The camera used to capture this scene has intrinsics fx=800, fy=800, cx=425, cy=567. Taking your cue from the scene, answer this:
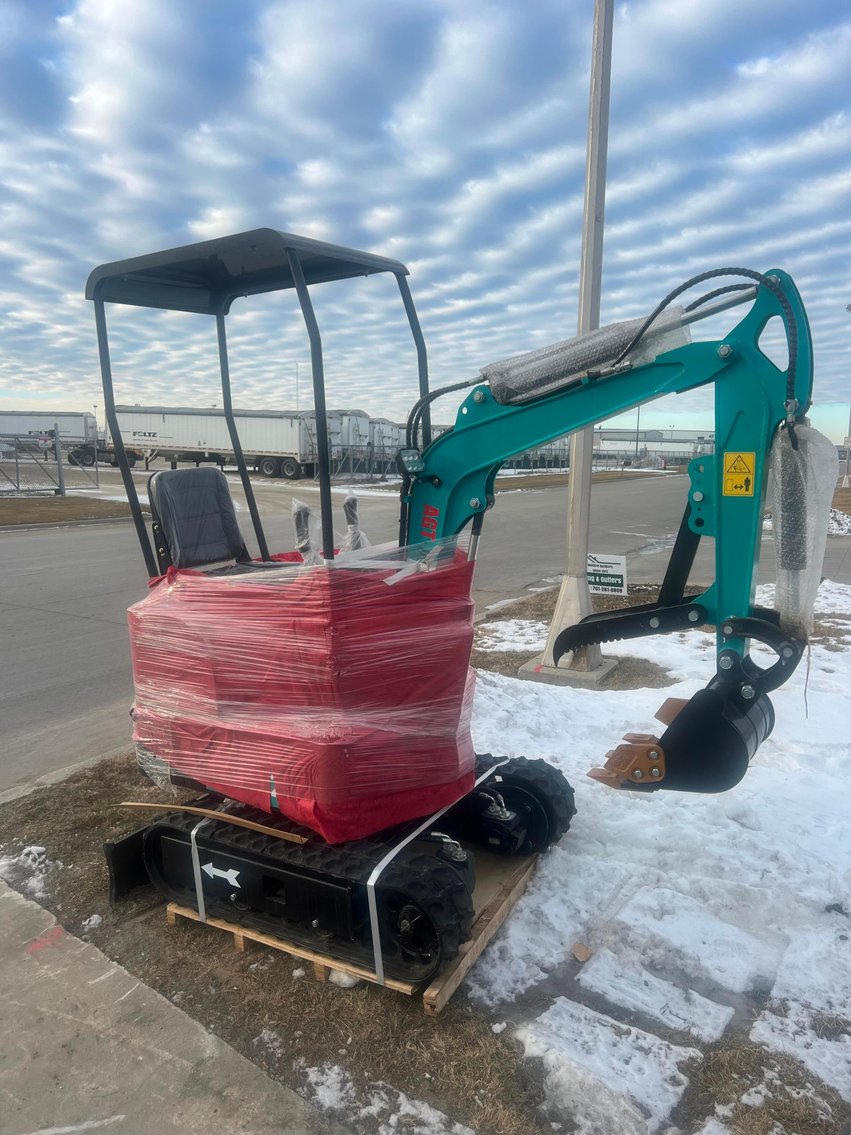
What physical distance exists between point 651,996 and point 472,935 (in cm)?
68

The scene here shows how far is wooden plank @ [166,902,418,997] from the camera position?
2822 mm

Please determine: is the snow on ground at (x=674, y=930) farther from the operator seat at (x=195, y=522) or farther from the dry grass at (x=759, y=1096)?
the operator seat at (x=195, y=522)

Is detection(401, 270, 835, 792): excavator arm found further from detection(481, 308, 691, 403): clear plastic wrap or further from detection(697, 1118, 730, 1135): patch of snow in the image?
detection(697, 1118, 730, 1135): patch of snow

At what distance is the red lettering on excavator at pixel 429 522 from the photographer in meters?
3.45

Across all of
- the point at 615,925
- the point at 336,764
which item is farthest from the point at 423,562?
the point at 615,925

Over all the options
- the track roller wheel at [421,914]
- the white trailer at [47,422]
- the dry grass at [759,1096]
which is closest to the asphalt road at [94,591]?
the track roller wheel at [421,914]

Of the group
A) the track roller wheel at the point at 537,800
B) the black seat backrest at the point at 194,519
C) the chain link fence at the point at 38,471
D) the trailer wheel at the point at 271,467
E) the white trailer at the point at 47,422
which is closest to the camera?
the track roller wheel at the point at 537,800

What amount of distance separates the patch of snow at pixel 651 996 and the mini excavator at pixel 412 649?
580mm

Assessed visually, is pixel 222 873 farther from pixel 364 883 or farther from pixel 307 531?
pixel 307 531

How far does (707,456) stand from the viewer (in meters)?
3.02

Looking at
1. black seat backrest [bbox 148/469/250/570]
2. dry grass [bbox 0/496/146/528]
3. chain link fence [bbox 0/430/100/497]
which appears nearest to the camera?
black seat backrest [bbox 148/469/250/570]

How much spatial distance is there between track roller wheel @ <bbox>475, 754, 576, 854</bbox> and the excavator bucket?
65 centimetres

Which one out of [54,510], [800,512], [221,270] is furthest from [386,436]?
[54,510]

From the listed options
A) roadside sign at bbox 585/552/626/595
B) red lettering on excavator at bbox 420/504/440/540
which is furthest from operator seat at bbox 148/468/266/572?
roadside sign at bbox 585/552/626/595
